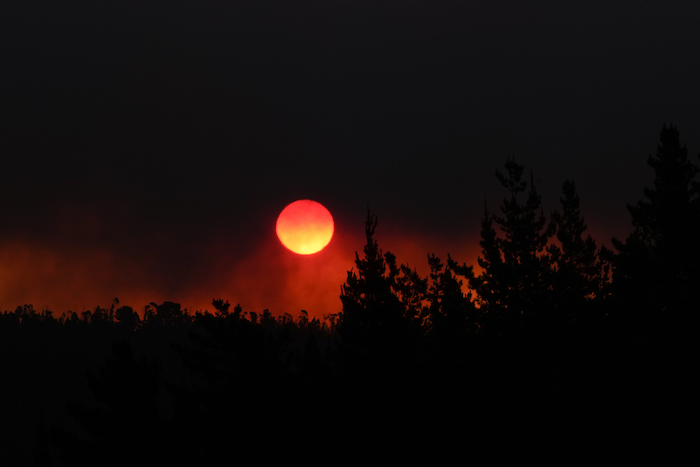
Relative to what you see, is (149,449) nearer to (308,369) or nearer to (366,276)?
(308,369)

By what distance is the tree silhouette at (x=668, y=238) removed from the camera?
3559cm

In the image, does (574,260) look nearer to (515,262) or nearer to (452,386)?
(515,262)

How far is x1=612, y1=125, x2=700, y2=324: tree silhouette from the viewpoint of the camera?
3559 centimetres

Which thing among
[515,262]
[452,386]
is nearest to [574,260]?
[515,262]

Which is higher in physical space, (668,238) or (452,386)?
(668,238)

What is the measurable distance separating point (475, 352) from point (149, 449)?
777 inches

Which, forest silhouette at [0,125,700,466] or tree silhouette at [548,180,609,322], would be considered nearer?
forest silhouette at [0,125,700,466]

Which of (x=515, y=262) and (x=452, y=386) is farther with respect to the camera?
(x=515, y=262)

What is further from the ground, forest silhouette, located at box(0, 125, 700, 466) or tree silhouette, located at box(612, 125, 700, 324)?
tree silhouette, located at box(612, 125, 700, 324)

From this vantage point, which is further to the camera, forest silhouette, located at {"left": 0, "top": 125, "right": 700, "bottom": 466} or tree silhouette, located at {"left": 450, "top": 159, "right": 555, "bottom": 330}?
tree silhouette, located at {"left": 450, "top": 159, "right": 555, "bottom": 330}

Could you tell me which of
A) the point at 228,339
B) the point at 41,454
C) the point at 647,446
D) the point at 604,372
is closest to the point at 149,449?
the point at 228,339

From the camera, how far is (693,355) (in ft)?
108

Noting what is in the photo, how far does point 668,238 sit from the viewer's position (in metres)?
36.6

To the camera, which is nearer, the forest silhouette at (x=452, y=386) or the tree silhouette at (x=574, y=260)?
the forest silhouette at (x=452, y=386)
